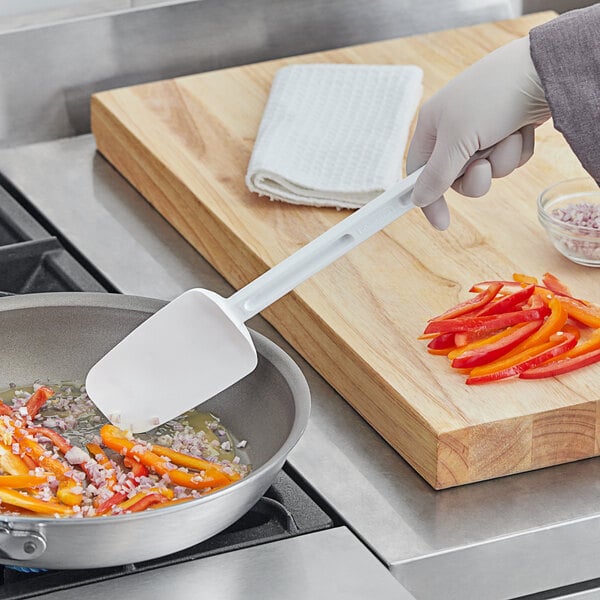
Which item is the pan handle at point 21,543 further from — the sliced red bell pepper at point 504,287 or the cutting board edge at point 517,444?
the sliced red bell pepper at point 504,287

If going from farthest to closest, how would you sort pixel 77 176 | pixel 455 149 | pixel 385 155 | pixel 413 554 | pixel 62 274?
pixel 77 176
pixel 385 155
pixel 62 274
pixel 455 149
pixel 413 554

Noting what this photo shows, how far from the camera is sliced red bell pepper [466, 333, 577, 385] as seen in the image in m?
1.07

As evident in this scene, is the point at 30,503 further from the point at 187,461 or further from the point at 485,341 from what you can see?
the point at 485,341

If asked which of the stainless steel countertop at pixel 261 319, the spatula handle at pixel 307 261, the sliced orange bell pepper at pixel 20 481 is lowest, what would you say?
the stainless steel countertop at pixel 261 319

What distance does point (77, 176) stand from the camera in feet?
5.07

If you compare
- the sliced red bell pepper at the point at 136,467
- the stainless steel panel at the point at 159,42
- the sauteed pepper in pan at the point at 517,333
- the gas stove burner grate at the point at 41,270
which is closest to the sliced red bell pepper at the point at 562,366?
the sauteed pepper in pan at the point at 517,333

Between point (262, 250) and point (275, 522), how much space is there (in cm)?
39

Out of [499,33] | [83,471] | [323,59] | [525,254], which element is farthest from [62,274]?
[499,33]

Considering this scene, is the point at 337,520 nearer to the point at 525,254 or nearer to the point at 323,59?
the point at 525,254

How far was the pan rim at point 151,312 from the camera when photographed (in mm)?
803

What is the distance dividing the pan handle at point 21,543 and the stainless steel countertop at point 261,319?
0.26 m

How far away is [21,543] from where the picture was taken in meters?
0.81

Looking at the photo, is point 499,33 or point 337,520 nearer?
point 337,520

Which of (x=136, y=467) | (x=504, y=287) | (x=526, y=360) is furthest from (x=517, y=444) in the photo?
(x=136, y=467)
